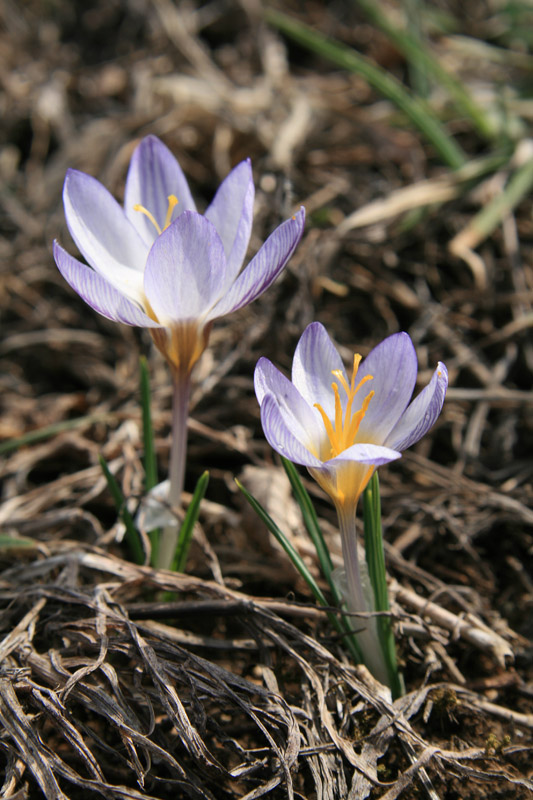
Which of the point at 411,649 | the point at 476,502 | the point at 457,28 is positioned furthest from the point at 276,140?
the point at 411,649

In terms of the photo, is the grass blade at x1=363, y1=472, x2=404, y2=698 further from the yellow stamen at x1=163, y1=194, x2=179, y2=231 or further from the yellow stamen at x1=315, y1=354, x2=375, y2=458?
the yellow stamen at x1=163, y1=194, x2=179, y2=231

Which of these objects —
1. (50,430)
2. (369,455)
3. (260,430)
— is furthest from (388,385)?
(50,430)

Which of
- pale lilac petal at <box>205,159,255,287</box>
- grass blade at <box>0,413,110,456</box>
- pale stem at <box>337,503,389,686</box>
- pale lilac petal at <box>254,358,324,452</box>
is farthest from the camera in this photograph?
grass blade at <box>0,413,110,456</box>

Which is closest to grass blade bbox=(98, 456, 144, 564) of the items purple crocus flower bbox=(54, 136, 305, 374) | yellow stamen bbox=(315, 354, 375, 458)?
purple crocus flower bbox=(54, 136, 305, 374)

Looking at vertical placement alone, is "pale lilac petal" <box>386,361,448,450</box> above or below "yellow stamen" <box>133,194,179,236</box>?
below

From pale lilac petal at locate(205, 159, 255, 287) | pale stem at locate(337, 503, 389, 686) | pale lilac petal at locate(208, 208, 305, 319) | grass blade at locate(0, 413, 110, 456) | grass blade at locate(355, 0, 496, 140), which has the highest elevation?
grass blade at locate(355, 0, 496, 140)

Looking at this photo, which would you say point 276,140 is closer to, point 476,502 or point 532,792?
point 476,502

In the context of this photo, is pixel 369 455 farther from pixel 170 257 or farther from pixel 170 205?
pixel 170 205
